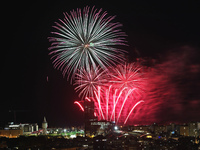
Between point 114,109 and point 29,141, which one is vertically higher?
point 114,109

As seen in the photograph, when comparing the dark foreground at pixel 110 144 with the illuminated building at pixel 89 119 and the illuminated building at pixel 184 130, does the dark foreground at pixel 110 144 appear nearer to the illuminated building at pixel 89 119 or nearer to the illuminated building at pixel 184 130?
the illuminated building at pixel 89 119

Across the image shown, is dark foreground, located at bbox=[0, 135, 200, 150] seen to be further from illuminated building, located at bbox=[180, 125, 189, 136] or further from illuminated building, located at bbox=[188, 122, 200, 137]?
illuminated building, located at bbox=[180, 125, 189, 136]

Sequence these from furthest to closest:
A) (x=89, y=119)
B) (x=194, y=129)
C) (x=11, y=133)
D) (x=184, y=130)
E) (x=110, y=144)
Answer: (x=11, y=133) → (x=89, y=119) → (x=184, y=130) → (x=194, y=129) → (x=110, y=144)

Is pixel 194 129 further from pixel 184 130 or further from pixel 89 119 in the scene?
pixel 89 119

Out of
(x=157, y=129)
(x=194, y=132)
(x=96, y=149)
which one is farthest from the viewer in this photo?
(x=157, y=129)

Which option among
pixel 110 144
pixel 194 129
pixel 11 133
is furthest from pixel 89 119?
pixel 110 144

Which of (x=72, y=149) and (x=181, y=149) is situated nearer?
(x=181, y=149)

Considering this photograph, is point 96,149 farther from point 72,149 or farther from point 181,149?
point 181,149

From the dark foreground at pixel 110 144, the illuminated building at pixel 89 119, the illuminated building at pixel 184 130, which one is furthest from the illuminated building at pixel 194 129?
the illuminated building at pixel 89 119

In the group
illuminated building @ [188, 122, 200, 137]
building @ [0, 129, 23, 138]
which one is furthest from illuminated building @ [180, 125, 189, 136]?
building @ [0, 129, 23, 138]

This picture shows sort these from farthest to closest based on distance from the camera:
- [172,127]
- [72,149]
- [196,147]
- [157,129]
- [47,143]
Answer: [157,129]
[172,127]
[47,143]
[72,149]
[196,147]

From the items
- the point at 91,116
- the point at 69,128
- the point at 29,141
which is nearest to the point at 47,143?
the point at 29,141
